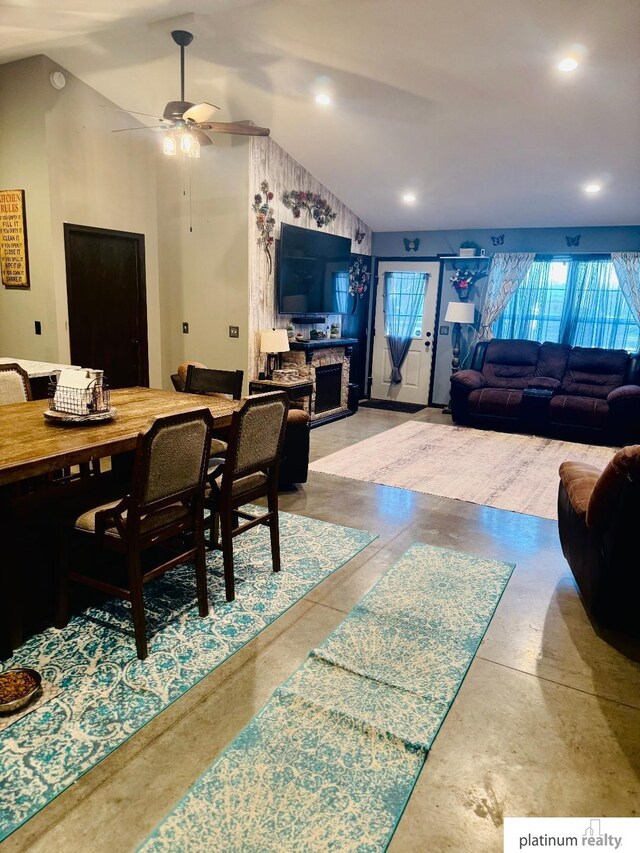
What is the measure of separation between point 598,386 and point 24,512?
6226 mm

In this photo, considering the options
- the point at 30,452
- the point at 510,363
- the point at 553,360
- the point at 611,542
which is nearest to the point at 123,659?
the point at 30,452

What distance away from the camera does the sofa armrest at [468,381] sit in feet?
22.4

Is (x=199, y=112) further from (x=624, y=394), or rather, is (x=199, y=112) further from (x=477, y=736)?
(x=624, y=394)

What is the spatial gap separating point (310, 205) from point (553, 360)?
3524 millimetres

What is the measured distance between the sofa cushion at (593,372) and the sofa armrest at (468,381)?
0.96 m

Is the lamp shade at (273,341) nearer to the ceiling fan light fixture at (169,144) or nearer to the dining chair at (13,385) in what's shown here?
the ceiling fan light fixture at (169,144)

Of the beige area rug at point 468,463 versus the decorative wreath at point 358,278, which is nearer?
the beige area rug at point 468,463

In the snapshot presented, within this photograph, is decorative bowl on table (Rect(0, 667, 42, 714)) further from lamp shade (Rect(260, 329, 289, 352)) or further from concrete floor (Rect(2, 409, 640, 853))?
lamp shade (Rect(260, 329, 289, 352))

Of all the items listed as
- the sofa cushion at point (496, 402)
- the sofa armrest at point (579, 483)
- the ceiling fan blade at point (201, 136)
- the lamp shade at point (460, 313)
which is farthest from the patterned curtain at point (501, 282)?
the sofa armrest at point (579, 483)

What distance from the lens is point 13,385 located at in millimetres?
3049

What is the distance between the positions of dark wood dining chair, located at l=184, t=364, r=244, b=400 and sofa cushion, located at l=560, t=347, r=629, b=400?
4615mm

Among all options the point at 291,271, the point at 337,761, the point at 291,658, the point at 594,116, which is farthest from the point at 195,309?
the point at 337,761

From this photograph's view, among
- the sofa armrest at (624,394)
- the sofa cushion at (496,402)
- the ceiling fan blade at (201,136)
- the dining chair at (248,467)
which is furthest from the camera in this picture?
the sofa cushion at (496,402)

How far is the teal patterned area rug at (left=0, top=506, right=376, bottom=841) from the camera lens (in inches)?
66.3
